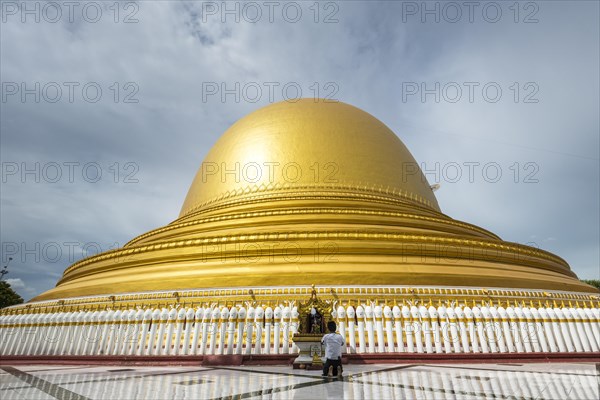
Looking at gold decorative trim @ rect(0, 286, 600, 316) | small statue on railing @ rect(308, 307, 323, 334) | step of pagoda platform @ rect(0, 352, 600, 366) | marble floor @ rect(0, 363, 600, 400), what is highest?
gold decorative trim @ rect(0, 286, 600, 316)

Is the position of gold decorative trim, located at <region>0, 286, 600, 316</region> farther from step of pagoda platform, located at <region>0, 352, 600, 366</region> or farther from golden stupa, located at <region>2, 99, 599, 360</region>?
step of pagoda platform, located at <region>0, 352, 600, 366</region>

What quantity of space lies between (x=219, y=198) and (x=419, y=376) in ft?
32.5

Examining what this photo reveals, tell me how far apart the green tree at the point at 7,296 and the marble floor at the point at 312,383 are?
2334 cm

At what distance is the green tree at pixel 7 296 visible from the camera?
23.5m

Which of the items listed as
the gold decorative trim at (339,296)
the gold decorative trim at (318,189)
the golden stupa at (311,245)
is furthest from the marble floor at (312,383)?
the gold decorative trim at (318,189)

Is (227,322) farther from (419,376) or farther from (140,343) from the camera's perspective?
(419,376)

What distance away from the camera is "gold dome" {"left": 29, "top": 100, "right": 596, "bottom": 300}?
855cm

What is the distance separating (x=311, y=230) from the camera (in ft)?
31.1

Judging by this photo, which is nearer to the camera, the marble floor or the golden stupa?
the marble floor

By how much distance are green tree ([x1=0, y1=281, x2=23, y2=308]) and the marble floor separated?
2334cm

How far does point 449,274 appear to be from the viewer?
8469 mm

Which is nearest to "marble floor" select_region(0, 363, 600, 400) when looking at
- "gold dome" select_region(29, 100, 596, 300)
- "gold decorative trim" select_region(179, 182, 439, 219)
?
"gold dome" select_region(29, 100, 596, 300)

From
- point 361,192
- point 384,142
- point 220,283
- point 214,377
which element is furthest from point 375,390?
point 384,142

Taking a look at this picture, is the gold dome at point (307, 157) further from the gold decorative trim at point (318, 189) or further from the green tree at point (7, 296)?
the green tree at point (7, 296)
